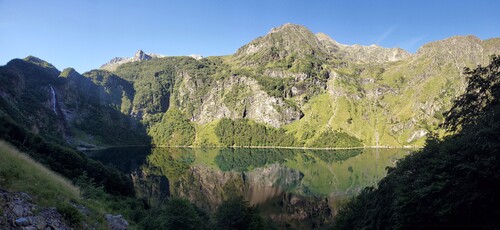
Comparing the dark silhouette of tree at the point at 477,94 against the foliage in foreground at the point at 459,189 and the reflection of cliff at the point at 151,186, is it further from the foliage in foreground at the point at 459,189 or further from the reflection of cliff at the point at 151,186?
the reflection of cliff at the point at 151,186

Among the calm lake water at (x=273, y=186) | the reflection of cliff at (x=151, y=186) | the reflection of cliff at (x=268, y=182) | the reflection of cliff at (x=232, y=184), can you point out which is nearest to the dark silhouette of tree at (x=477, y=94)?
the calm lake water at (x=273, y=186)

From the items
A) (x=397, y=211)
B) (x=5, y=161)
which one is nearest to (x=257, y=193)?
(x=397, y=211)

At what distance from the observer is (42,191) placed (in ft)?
47.4

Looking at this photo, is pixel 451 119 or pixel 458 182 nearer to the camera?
pixel 458 182

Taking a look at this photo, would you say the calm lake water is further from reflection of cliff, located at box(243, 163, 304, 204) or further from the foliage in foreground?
the foliage in foreground

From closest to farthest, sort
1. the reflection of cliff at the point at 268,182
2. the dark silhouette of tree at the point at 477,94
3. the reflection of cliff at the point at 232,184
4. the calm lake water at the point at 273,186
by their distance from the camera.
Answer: the dark silhouette of tree at the point at 477,94 < the calm lake water at the point at 273,186 < the reflection of cliff at the point at 232,184 < the reflection of cliff at the point at 268,182

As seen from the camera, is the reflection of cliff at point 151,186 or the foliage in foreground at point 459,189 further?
the reflection of cliff at point 151,186

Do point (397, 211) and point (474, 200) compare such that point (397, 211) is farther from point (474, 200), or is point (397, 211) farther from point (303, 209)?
point (303, 209)

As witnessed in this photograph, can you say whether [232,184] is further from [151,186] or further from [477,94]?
[477,94]

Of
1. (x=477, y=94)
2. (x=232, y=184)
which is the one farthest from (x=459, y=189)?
(x=232, y=184)

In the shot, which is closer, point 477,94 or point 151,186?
point 477,94

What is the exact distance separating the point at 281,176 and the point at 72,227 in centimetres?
14697

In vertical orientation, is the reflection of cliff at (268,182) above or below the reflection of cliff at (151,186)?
above

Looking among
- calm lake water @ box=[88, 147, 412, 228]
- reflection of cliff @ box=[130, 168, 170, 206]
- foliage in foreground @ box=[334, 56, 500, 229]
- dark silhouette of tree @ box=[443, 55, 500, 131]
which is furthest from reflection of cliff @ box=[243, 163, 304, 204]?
foliage in foreground @ box=[334, 56, 500, 229]
